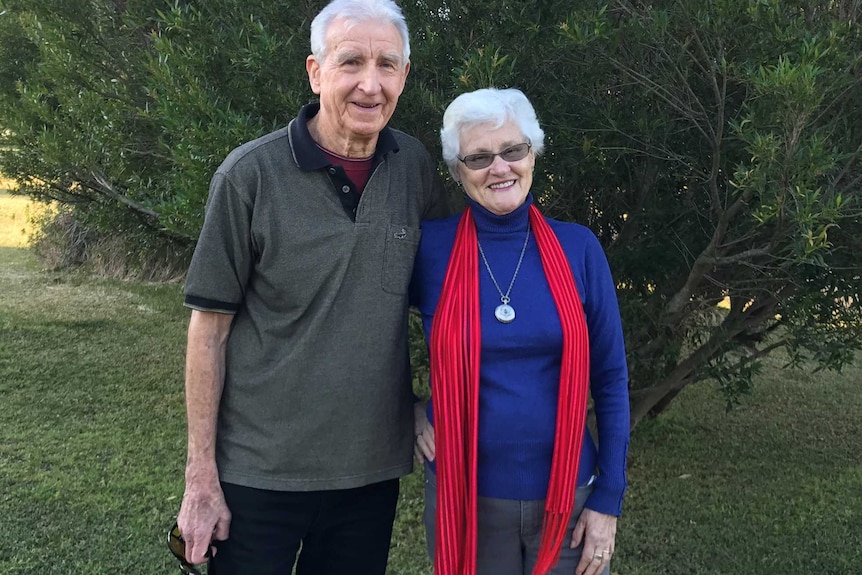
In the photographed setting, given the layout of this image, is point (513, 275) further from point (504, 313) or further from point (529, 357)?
point (529, 357)

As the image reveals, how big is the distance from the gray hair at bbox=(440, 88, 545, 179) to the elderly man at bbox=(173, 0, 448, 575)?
0.19 meters

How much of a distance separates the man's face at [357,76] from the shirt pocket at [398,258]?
315 millimetres

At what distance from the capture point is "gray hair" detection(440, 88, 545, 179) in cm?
240

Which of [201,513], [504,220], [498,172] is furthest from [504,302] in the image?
[201,513]

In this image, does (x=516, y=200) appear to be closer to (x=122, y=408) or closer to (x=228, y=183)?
(x=228, y=183)

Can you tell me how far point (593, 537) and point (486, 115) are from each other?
1.38 meters

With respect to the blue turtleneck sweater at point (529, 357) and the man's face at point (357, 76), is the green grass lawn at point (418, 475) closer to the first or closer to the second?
the blue turtleneck sweater at point (529, 357)

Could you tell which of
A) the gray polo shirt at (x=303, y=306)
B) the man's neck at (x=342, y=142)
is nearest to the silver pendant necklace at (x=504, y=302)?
the gray polo shirt at (x=303, y=306)

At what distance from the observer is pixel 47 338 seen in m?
10.3

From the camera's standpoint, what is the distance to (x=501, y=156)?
240 centimetres

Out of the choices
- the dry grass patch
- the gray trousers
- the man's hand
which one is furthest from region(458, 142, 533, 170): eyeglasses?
the dry grass patch

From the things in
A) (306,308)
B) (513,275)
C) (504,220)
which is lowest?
(306,308)

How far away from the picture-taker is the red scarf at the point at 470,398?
7.44ft

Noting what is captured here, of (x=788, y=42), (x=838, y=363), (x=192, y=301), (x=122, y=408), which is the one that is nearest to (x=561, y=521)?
(x=192, y=301)
